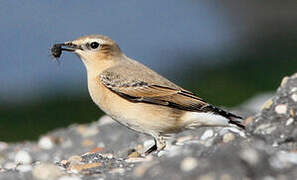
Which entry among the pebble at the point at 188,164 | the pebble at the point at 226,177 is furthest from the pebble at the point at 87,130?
the pebble at the point at 226,177

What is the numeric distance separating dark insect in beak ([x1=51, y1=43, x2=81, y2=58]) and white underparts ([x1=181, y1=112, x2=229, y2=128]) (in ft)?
4.97

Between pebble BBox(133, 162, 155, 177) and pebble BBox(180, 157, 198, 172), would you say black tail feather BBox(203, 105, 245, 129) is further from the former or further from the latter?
pebble BBox(180, 157, 198, 172)

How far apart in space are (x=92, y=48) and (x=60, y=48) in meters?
0.41

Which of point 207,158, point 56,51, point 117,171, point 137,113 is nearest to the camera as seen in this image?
point 207,158

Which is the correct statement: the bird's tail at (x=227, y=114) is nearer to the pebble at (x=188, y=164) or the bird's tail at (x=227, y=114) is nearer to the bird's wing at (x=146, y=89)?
the bird's wing at (x=146, y=89)

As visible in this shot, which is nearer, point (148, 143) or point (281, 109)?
point (281, 109)

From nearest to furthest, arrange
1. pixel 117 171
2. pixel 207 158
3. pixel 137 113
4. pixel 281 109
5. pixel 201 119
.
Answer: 1. pixel 207 158
2. pixel 117 171
3. pixel 137 113
4. pixel 201 119
5. pixel 281 109

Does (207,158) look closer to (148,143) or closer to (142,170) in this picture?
(142,170)

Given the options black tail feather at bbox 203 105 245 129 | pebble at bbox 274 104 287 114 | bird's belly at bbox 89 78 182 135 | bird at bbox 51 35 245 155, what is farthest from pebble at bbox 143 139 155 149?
pebble at bbox 274 104 287 114

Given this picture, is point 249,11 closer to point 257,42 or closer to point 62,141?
point 257,42

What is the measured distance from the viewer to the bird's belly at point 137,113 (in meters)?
7.58

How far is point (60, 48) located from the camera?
8305 millimetres

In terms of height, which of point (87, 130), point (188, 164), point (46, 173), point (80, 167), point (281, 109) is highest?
point (87, 130)

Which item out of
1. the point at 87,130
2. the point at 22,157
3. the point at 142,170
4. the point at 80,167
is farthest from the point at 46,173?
the point at 87,130
